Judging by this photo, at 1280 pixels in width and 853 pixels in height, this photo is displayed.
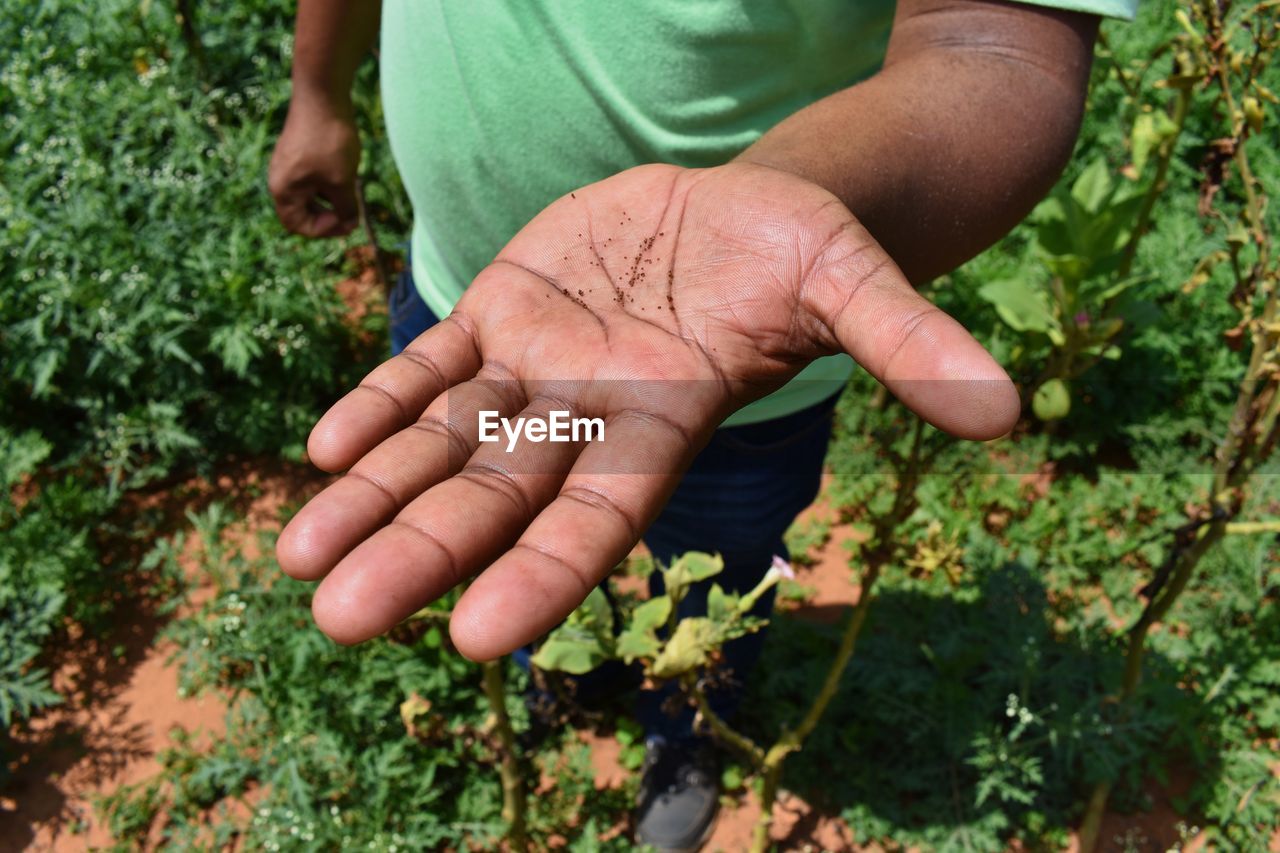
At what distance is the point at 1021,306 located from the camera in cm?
341

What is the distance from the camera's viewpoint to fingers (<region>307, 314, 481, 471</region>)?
4.44ft

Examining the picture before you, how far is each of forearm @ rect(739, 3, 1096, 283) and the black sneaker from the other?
178cm

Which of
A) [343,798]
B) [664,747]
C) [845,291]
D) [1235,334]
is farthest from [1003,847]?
[845,291]

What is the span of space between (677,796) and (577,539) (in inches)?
73.6

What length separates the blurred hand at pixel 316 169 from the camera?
2.67 metres

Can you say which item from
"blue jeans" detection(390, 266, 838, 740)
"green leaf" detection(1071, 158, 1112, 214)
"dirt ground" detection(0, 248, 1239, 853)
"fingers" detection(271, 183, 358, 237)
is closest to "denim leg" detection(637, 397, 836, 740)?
"blue jeans" detection(390, 266, 838, 740)

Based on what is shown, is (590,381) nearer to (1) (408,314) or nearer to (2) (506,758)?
(1) (408,314)

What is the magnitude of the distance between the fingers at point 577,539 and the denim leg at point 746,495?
2.34 ft

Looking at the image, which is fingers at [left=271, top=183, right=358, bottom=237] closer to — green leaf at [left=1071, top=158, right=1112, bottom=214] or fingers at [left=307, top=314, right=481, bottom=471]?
fingers at [left=307, top=314, right=481, bottom=471]

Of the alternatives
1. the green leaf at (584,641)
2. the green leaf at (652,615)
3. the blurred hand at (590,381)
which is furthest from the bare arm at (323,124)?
the green leaf at (652,615)

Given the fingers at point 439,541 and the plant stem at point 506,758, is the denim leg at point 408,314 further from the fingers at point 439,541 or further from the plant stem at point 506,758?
the fingers at point 439,541

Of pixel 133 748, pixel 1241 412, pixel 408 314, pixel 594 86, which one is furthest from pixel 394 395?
pixel 133 748

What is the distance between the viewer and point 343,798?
9.15 ft

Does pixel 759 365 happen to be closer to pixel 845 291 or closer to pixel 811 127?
pixel 845 291
